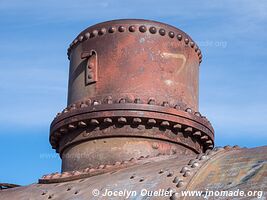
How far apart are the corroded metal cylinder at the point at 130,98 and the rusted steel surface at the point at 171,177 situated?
485 mm

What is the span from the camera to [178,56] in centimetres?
554

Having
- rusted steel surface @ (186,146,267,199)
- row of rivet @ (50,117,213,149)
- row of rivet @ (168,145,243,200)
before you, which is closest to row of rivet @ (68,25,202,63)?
row of rivet @ (50,117,213,149)

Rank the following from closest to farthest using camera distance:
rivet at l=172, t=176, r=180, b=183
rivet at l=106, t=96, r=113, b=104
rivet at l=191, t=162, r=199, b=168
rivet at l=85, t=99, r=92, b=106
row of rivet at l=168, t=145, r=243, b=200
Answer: row of rivet at l=168, t=145, r=243, b=200
rivet at l=172, t=176, r=180, b=183
rivet at l=191, t=162, r=199, b=168
rivet at l=106, t=96, r=113, b=104
rivet at l=85, t=99, r=92, b=106

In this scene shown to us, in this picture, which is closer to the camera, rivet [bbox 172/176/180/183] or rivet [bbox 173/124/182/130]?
rivet [bbox 172/176/180/183]

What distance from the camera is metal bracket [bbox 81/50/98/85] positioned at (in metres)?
5.47

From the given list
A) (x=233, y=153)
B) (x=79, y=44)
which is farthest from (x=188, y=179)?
(x=79, y=44)

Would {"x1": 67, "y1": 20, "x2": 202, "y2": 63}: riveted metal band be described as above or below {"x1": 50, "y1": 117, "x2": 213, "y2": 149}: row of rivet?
above

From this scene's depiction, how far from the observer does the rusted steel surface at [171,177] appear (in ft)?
10.8

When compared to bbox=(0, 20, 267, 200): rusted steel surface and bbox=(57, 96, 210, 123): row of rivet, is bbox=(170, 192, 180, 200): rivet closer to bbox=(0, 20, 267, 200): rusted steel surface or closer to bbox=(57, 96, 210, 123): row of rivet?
bbox=(0, 20, 267, 200): rusted steel surface

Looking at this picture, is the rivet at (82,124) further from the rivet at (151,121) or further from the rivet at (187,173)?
the rivet at (187,173)

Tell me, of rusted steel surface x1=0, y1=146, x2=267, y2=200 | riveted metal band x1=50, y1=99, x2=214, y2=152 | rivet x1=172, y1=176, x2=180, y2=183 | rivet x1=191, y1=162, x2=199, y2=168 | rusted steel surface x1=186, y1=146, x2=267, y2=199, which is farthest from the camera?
riveted metal band x1=50, y1=99, x2=214, y2=152

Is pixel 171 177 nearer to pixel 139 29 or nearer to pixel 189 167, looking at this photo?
pixel 189 167

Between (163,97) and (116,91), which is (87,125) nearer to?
(116,91)

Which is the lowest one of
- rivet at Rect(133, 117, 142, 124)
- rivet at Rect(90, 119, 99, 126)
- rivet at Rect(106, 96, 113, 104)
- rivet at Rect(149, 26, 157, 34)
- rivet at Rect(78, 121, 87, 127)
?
rivet at Rect(133, 117, 142, 124)
